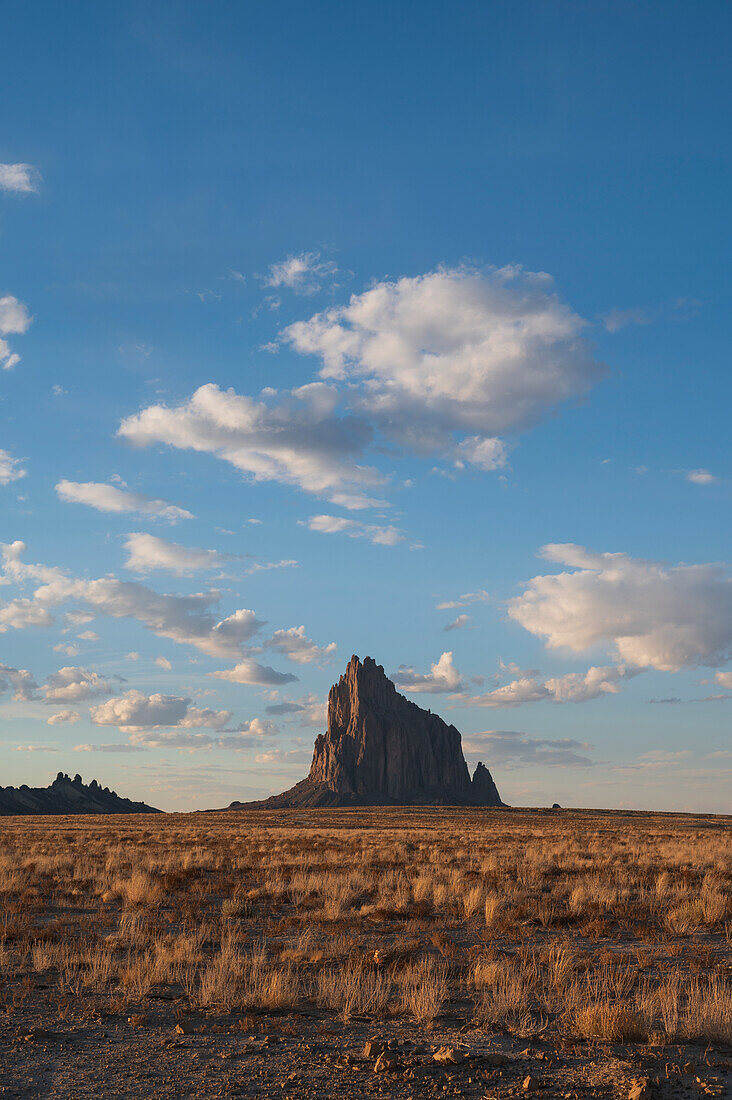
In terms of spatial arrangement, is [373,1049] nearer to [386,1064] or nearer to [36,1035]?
[386,1064]

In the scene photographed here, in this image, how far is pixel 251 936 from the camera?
14.4 metres

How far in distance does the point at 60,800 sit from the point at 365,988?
197696 millimetres

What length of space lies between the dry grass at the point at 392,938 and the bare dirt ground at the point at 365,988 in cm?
5

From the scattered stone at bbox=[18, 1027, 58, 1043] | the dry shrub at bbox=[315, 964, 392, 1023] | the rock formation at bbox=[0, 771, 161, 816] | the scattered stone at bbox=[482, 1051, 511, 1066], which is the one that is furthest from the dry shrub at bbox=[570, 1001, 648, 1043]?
the rock formation at bbox=[0, 771, 161, 816]

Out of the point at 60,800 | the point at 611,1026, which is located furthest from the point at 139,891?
the point at 60,800

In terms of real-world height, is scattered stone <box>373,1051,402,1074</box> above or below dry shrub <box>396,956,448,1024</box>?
above

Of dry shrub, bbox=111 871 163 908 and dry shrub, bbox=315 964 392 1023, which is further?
dry shrub, bbox=111 871 163 908

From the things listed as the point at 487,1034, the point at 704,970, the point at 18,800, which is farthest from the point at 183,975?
the point at 18,800

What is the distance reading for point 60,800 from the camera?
184375mm

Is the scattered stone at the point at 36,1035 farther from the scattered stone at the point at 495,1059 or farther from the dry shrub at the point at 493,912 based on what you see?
the dry shrub at the point at 493,912

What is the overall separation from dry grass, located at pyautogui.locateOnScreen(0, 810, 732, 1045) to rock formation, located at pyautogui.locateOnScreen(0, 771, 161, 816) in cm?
15999

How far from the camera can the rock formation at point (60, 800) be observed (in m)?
168

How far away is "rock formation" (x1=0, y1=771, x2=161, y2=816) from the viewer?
552 ft

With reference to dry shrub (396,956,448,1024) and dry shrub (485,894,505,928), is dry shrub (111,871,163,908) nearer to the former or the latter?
dry shrub (485,894,505,928)
